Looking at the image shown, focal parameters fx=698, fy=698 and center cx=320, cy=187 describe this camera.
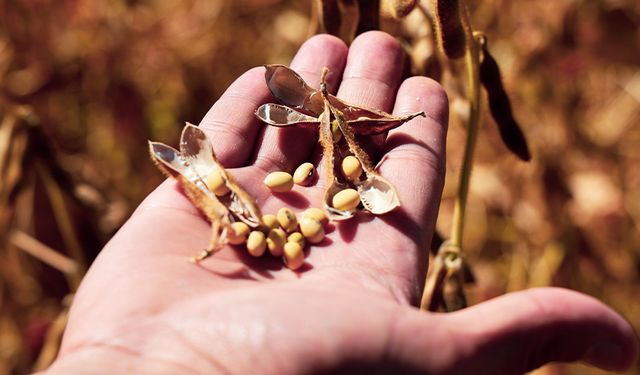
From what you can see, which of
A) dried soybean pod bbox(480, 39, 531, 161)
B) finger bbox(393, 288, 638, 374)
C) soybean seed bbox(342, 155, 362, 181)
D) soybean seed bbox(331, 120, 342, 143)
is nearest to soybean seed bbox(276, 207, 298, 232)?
soybean seed bbox(342, 155, 362, 181)

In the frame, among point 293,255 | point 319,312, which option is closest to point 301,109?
point 293,255

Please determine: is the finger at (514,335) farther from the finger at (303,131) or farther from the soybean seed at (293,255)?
the finger at (303,131)

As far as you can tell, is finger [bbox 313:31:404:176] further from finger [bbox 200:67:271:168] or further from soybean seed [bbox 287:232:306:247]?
soybean seed [bbox 287:232:306:247]

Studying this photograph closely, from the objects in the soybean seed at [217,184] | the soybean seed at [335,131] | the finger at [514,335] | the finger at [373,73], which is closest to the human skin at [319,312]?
the finger at [514,335]

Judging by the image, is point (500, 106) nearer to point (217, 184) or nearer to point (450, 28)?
point (450, 28)

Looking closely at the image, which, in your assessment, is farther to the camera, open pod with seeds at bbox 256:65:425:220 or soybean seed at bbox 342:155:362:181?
soybean seed at bbox 342:155:362:181

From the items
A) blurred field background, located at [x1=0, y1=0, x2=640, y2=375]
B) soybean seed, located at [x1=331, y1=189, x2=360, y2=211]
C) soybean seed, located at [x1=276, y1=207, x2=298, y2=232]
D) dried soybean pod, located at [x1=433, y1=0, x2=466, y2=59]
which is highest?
dried soybean pod, located at [x1=433, y1=0, x2=466, y2=59]
